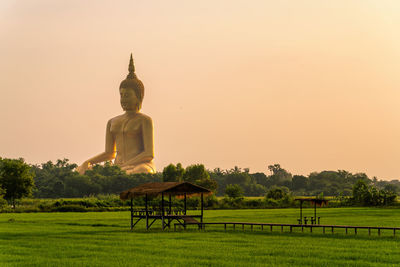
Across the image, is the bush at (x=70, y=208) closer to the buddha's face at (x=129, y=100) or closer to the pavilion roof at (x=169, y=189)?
the pavilion roof at (x=169, y=189)

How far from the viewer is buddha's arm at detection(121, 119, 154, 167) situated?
98875 millimetres

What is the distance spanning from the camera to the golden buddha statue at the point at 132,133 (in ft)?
323

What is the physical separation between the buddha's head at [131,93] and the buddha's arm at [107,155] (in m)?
Result: 5.55

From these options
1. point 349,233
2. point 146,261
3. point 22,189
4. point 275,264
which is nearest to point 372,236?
point 349,233

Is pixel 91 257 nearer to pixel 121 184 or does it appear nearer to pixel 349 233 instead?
pixel 349 233

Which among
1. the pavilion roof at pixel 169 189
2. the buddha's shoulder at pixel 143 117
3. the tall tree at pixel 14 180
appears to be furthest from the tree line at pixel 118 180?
the pavilion roof at pixel 169 189

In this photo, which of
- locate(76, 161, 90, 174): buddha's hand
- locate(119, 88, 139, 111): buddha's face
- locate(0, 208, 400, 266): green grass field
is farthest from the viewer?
locate(76, 161, 90, 174): buddha's hand

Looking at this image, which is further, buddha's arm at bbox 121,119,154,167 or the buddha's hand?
the buddha's hand

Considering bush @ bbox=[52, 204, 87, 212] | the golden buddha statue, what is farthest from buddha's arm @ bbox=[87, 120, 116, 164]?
bush @ bbox=[52, 204, 87, 212]

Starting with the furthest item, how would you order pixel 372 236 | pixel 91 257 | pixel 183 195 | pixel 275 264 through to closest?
pixel 183 195 → pixel 372 236 → pixel 91 257 → pixel 275 264

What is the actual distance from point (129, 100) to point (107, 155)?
11026 mm

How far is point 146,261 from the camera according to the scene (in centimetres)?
1972

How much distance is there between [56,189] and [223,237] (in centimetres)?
7858

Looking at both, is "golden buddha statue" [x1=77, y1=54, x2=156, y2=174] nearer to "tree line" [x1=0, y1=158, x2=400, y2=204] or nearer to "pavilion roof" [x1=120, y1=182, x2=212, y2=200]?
"tree line" [x1=0, y1=158, x2=400, y2=204]
